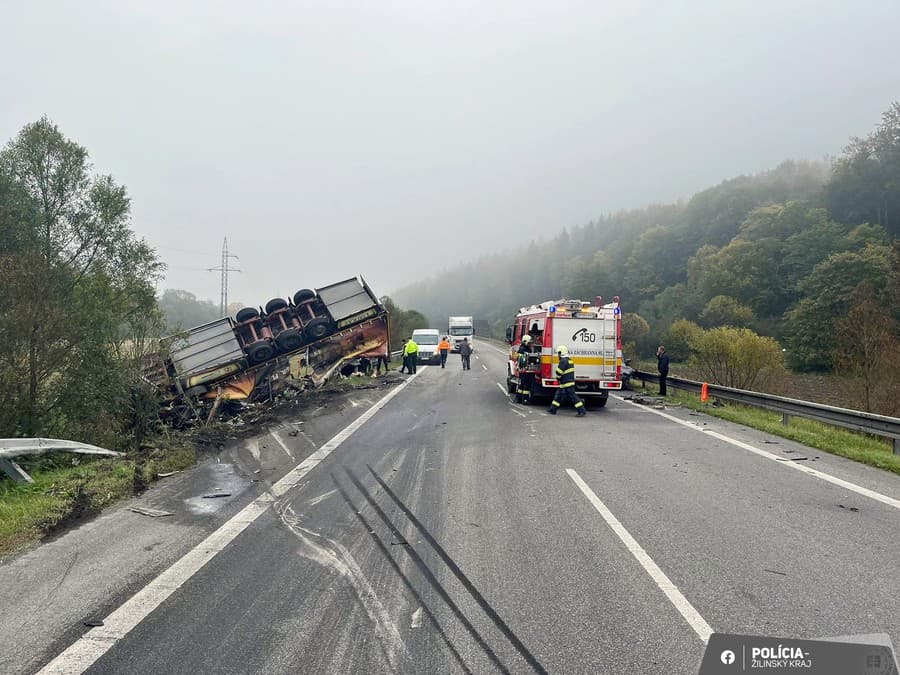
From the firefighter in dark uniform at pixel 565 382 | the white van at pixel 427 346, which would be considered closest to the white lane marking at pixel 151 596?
the firefighter in dark uniform at pixel 565 382

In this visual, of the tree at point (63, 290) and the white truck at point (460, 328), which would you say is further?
the white truck at point (460, 328)

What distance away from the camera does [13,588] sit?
4.14 m

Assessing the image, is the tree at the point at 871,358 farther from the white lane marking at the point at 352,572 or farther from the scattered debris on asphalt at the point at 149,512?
the scattered debris on asphalt at the point at 149,512

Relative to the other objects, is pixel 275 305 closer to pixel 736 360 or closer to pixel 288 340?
pixel 288 340

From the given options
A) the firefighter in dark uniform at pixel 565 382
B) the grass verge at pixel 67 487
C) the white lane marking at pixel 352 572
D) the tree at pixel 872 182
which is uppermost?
the tree at pixel 872 182

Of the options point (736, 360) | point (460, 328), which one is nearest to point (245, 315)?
point (736, 360)

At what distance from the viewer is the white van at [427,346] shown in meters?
33.6

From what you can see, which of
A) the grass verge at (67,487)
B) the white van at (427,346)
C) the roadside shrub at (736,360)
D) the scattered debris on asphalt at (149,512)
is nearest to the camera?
the grass verge at (67,487)

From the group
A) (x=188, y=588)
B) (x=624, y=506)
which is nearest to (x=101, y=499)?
(x=188, y=588)

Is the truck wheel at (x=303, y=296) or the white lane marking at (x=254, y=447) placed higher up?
the truck wheel at (x=303, y=296)

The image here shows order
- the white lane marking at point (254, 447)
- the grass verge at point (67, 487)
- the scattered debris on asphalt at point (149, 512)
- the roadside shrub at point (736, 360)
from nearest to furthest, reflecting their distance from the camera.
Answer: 1. the grass verge at point (67, 487)
2. the scattered debris on asphalt at point (149, 512)
3. the white lane marking at point (254, 447)
4. the roadside shrub at point (736, 360)

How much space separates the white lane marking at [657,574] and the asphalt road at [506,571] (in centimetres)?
2

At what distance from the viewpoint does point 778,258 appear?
6694cm

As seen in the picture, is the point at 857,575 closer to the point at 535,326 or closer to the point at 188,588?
the point at 188,588
